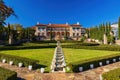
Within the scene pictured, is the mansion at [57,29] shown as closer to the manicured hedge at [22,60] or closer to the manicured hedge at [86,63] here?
the manicured hedge at [22,60]

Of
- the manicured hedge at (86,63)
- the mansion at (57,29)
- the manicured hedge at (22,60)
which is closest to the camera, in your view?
the manicured hedge at (86,63)

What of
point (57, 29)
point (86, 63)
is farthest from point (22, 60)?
point (57, 29)

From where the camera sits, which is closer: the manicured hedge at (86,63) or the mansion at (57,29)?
the manicured hedge at (86,63)

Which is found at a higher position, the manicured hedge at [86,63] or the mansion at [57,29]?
the mansion at [57,29]

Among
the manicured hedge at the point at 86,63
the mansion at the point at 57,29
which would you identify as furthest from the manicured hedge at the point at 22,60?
the mansion at the point at 57,29

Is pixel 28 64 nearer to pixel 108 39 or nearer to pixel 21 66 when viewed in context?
pixel 21 66

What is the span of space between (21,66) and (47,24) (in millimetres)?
76602

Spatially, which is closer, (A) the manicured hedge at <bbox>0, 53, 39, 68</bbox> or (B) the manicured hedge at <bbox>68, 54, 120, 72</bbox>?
(B) the manicured hedge at <bbox>68, 54, 120, 72</bbox>

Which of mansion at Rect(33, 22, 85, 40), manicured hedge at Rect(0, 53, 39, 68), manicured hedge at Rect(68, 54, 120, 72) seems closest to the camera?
manicured hedge at Rect(68, 54, 120, 72)

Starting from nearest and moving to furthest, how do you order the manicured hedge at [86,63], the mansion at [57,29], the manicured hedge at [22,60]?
the manicured hedge at [86,63] < the manicured hedge at [22,60] < the mansion at [57,29]

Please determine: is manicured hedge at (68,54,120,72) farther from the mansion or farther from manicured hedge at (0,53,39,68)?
the mansion

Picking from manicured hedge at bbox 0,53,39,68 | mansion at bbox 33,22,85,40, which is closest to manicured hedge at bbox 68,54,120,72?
manicured hedge at bbox 0,53,39,68

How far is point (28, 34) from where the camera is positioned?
6431cm

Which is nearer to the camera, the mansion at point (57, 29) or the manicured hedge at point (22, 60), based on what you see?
the manicured hedge at point (22, 60)
